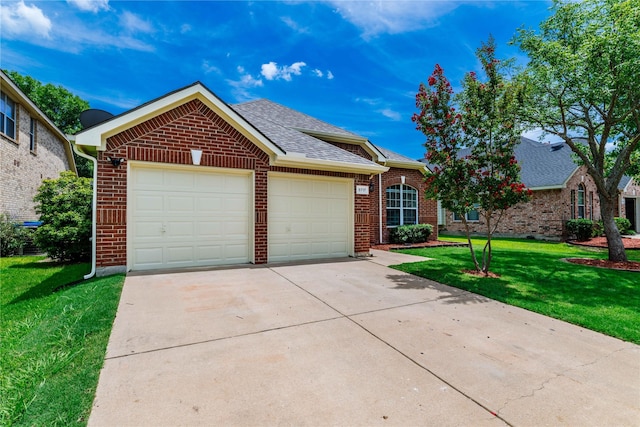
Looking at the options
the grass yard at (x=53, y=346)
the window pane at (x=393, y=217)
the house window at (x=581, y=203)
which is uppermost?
the house window at (x=581, y=203)

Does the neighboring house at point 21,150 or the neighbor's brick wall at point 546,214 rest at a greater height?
the neighboring house at point 21,150

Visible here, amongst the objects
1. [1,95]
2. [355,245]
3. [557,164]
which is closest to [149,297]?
[355,245]

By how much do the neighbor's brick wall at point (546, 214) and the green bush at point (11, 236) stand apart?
21.9 m

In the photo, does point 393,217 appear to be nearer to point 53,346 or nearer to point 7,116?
point 53,346

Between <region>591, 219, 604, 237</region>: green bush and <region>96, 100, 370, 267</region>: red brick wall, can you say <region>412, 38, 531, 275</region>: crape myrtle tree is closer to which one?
<region>96, 100, 370, 267</region>: red brick wall

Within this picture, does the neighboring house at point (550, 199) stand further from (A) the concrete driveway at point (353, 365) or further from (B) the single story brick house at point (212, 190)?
(A) the concrete driveway at point (353, 365)

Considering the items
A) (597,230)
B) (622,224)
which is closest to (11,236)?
(597,230)

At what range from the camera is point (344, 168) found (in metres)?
9.09

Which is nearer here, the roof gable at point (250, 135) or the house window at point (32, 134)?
the roof gable at point (250, 135)

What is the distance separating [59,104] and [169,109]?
1226 inches

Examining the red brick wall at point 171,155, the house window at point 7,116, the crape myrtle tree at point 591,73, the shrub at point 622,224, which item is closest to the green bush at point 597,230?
the shrub at point 622,224

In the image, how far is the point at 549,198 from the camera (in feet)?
55.9

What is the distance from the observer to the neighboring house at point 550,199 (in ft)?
54.7

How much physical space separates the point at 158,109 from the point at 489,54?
7.66 m
